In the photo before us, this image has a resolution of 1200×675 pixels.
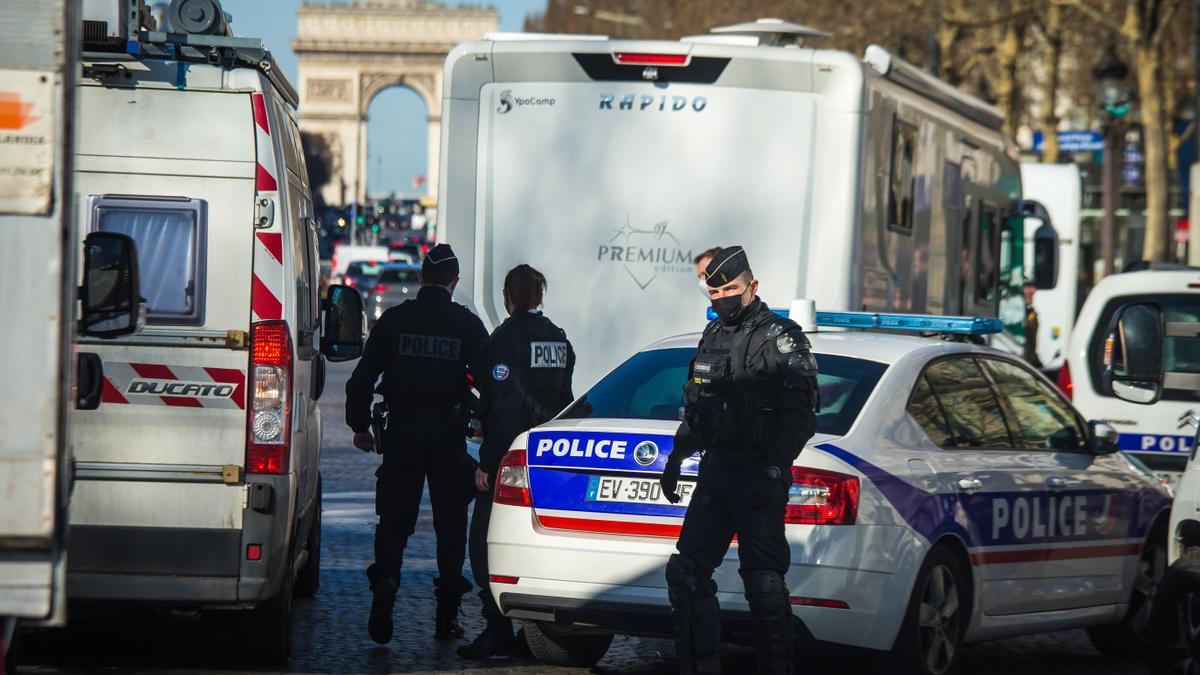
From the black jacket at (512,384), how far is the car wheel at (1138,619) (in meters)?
2.53

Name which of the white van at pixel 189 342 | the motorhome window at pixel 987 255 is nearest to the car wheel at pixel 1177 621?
the white van at pixel 189 342

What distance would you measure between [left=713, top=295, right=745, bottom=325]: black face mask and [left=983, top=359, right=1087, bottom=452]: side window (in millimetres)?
1737

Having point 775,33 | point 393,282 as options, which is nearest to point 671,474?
point 775,33

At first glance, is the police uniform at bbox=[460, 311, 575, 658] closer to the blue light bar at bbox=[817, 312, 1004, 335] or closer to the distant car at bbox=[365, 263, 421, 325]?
the blue light bar at bbox=[817, 312, 1004, 335]

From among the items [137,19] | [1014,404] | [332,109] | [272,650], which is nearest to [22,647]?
[272,650]

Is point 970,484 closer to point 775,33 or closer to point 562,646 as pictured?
point 562,646

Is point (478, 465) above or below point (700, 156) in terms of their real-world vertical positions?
below

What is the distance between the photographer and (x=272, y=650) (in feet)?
24.8

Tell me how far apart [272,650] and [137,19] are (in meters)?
2.31

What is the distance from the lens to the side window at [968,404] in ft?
25.2

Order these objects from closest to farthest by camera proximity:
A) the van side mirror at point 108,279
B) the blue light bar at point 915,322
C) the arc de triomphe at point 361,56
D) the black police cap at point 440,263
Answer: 1. the van side mirror at point 108,279
2. the blue light bar at point 915,322
3. the black police cap at point 440,263
4. the arc de triomphe at point 361,56

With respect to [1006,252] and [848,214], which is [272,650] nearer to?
[848,214]

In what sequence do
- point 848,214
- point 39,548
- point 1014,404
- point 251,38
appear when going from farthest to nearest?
1. point 848,214
2. point 1014,404
3. point 251,38
4. point 39,548

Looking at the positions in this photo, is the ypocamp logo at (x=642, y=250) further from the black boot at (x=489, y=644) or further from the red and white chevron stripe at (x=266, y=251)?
the red and white chevron stripe at (x=266, y=251)
